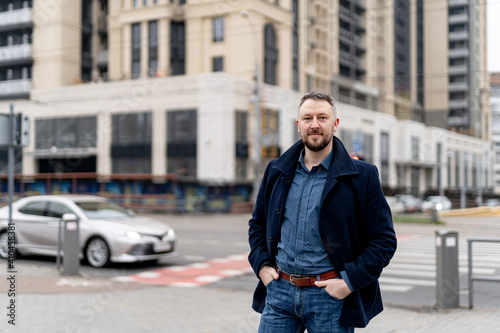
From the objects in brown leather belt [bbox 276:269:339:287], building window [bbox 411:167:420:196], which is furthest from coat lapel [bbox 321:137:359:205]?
building window [bbox 411:167:420:196]

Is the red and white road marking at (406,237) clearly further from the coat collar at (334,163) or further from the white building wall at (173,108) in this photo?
the white building wall at (173,108)

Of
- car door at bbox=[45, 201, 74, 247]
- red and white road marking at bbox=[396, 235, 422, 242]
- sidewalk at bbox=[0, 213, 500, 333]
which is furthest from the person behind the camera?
red and white road marking at bbox=[396, 235, 422, 242]

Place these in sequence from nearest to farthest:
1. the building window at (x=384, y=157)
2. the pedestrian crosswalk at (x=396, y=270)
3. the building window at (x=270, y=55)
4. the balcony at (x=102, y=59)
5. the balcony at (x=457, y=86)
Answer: the pedestrian crosswalk at (x=396, y=270) → the building window at (x=270, y=55) → the balcony at (x=102, y=59) → the building window at (x=384, y=157) → the balcony at (x=457, y=86)

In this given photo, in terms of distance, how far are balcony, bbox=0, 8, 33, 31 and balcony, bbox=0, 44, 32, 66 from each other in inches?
80.9

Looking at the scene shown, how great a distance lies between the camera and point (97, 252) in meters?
11.3

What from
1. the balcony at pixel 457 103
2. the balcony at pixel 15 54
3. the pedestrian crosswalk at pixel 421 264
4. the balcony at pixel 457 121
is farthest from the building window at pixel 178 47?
the balcony at pixel 457 103

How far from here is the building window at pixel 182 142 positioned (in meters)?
36.0

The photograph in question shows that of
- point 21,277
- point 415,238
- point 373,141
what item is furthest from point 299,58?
point 21,277

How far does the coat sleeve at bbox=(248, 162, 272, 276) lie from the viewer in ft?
10.4

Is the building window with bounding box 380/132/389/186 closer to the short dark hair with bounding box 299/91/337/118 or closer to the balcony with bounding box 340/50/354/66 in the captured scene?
the balcony with bounding box 340/50/354/66

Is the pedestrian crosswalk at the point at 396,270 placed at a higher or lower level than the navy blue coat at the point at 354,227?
lower

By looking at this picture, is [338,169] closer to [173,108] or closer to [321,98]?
[321,98]

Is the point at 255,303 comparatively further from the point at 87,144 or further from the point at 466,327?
the point at 87,144

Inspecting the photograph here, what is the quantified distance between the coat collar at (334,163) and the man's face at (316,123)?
11 centimetres
